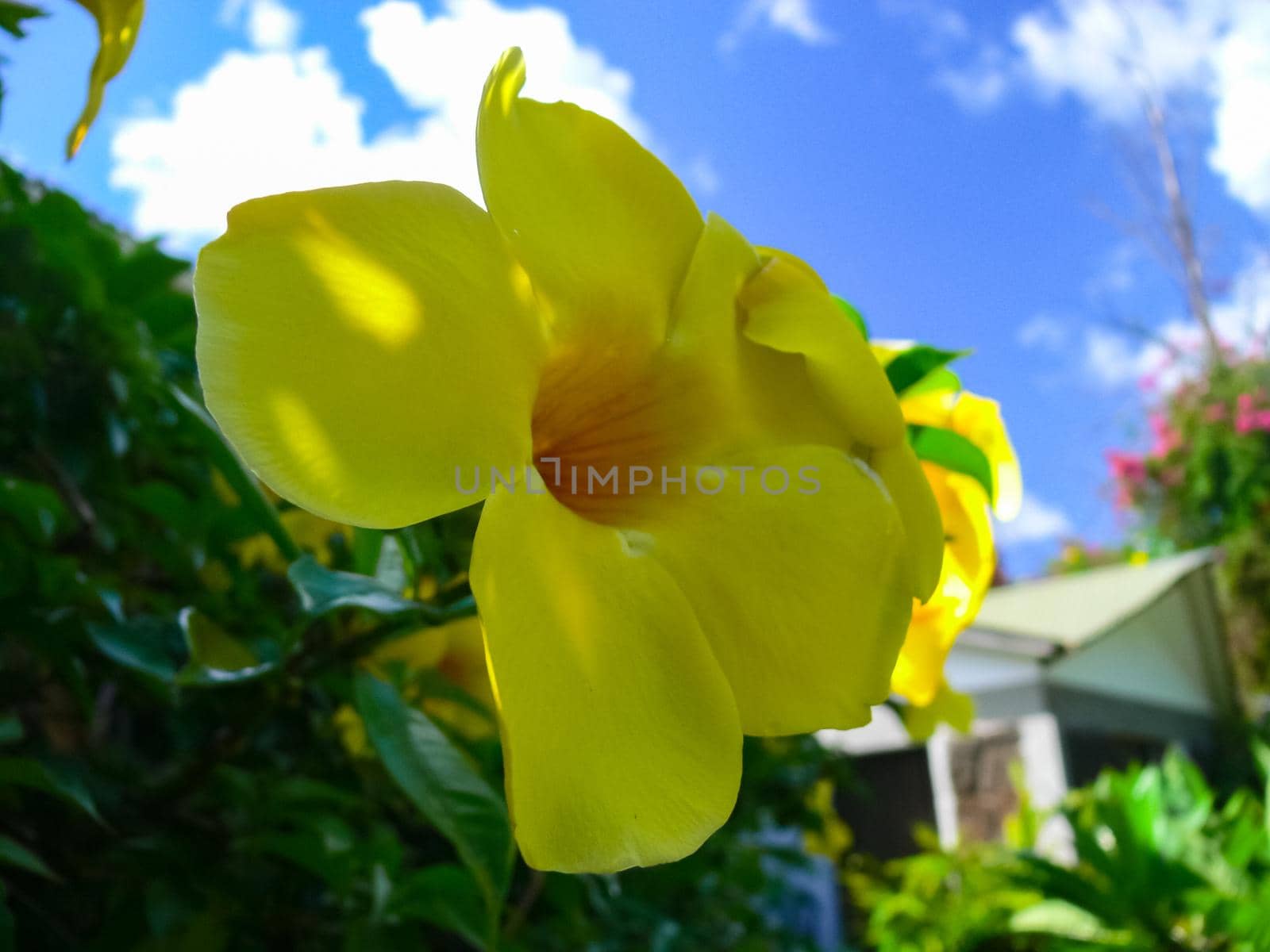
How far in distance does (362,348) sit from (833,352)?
19 cm

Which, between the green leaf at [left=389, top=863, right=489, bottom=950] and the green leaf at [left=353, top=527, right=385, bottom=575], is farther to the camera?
the green leaf at [left=389, top=863, right=489, bottom=950]

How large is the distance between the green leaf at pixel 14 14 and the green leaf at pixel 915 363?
21.8 inches

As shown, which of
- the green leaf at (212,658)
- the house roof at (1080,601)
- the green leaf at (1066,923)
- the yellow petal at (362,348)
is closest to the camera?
the yellow petal at (362,348)

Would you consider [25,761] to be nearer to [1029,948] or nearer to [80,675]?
[80,675]

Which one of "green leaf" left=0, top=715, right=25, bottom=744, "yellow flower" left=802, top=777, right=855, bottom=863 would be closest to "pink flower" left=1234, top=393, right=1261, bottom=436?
"yellow flower" left=802, top=777, right=855, bottom=863

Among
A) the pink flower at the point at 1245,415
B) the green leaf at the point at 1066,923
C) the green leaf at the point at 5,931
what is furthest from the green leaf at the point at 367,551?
the pink flower at the point at 1245,415

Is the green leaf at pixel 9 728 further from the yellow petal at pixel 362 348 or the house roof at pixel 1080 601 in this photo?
the house roof at pixel 1080 601

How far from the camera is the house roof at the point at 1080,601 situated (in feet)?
26.6

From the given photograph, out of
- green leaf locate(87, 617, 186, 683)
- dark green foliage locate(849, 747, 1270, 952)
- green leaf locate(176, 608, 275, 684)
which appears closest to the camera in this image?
green leaf locate(176, 608, 275, 684)

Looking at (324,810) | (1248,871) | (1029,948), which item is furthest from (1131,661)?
(324,810)

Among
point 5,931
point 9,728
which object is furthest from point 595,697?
point 9,728

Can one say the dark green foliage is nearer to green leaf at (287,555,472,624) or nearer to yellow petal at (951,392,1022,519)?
yellow petal at (951,392,1022,519)

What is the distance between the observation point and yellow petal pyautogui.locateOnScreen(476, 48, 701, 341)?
1.18 feet

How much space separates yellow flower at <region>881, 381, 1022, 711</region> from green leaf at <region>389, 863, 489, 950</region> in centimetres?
39
